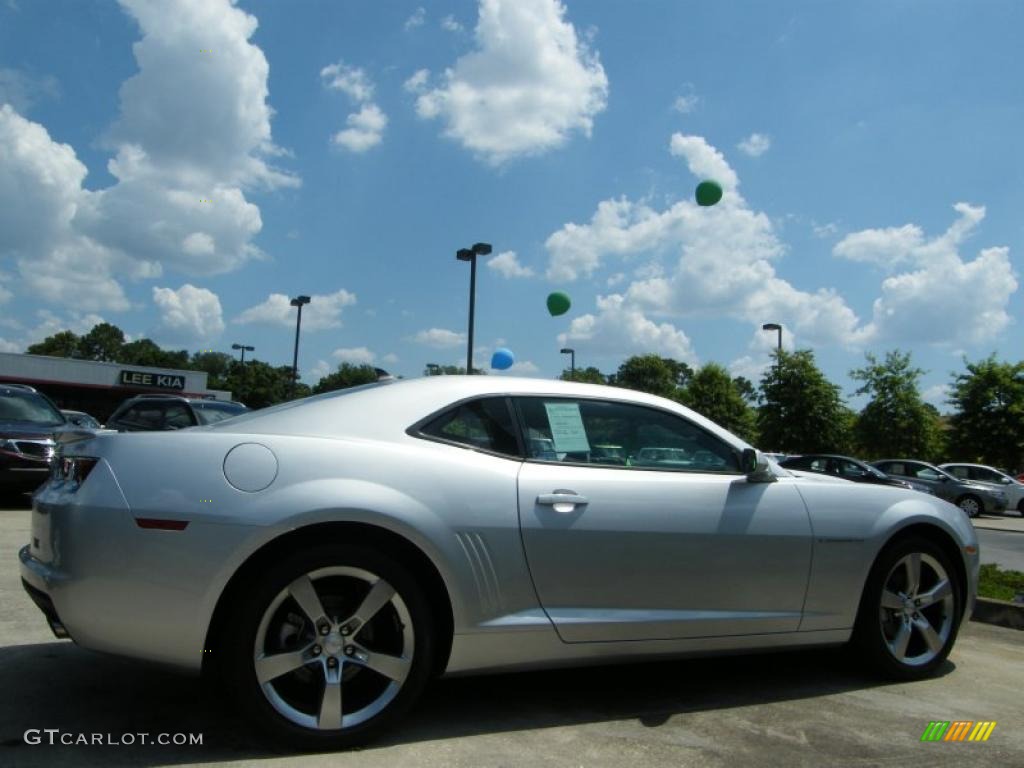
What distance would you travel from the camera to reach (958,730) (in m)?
3.29

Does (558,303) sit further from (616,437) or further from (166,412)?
(616,437)

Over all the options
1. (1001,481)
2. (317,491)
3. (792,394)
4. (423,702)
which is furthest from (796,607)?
(792,394)

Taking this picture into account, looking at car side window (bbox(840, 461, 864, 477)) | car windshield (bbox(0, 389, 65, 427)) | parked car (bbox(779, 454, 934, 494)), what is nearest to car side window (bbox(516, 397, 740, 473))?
car windshield (bbox(0, 389, 65, 427))

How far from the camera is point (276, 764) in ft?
8.84

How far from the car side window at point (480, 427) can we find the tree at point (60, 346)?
11809 centimetres

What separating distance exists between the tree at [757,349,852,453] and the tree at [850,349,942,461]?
1.00 metres

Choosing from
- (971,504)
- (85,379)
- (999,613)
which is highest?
(85,379)

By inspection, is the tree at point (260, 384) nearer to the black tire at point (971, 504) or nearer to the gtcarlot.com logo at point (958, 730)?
the black tire at point (971, 504)

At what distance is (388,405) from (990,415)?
100 ft

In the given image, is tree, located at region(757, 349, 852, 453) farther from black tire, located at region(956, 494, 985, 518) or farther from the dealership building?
the dealership building

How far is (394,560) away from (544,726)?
930mm

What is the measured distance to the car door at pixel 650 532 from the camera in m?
3.16

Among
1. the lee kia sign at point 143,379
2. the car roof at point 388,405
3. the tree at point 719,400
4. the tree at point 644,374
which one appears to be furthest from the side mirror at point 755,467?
the tree at point 644,374

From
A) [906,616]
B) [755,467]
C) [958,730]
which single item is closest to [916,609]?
[906,616]
